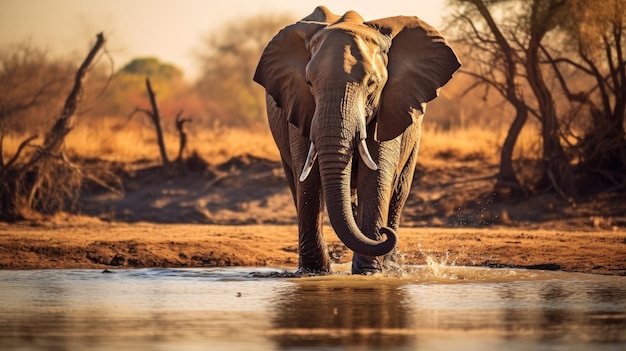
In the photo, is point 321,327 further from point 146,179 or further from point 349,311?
point 146,179

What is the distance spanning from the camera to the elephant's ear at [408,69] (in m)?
10.5

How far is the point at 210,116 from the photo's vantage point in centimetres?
4500

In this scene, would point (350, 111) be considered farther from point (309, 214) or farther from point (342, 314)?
point (342, 314)

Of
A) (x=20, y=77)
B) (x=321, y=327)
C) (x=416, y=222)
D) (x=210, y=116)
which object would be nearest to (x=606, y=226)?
(x=416, y=222)

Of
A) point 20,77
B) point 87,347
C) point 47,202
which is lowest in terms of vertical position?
point 87,347

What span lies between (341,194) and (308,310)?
1.26 meters

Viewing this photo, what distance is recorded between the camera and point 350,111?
9797mm

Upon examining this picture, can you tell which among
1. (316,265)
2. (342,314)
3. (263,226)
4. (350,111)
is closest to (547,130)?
(263,226)

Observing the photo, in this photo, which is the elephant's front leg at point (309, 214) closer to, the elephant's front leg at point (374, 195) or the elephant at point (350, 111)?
the elephant at point (350, 111)

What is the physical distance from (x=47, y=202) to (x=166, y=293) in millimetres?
7131

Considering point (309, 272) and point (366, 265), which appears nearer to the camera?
point (366, 265)

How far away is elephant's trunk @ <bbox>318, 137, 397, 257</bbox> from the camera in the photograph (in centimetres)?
963

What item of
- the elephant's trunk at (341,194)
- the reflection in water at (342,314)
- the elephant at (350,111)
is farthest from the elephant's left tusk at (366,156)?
the reflection in water at (342,314)

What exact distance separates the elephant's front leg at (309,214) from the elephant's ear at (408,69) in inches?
26.3
